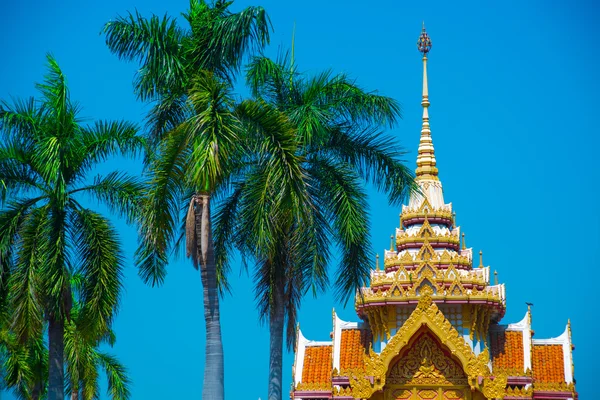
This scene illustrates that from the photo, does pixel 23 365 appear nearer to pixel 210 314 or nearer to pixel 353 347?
pixel 353 347

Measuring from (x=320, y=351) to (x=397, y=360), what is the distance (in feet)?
11.8

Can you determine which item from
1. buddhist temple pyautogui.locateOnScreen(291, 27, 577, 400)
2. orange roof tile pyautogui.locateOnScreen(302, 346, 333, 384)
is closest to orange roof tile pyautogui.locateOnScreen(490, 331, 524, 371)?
buddhist temple pyautogui.locateOnScreen(291, 27, 577, 400)

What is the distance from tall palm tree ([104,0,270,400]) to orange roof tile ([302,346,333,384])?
12.0m

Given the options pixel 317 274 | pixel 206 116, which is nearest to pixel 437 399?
pixel 317 274

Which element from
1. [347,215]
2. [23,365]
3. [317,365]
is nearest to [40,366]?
[23,365]

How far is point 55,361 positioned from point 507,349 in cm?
1477

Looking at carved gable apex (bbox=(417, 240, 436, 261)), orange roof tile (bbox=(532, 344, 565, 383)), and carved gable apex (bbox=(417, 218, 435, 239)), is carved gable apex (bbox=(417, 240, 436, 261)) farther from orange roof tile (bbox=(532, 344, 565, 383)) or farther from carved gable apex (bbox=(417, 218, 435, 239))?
orange roof tile (bbox=(532, 344, 565, 383))

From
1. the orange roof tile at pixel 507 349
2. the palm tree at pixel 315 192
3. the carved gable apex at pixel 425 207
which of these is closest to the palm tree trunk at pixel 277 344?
the palm tree at pixel 315 192

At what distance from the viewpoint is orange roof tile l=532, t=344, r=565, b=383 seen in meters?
35.8

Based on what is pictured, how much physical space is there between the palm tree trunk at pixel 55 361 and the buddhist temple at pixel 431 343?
33.1 ft

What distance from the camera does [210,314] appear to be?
24656 millimetres

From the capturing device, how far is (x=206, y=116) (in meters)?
24.6

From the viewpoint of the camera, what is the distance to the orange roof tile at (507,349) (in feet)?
119

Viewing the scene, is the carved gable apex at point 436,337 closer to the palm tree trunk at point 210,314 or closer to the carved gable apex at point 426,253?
the carved gable apex at point 426,253
